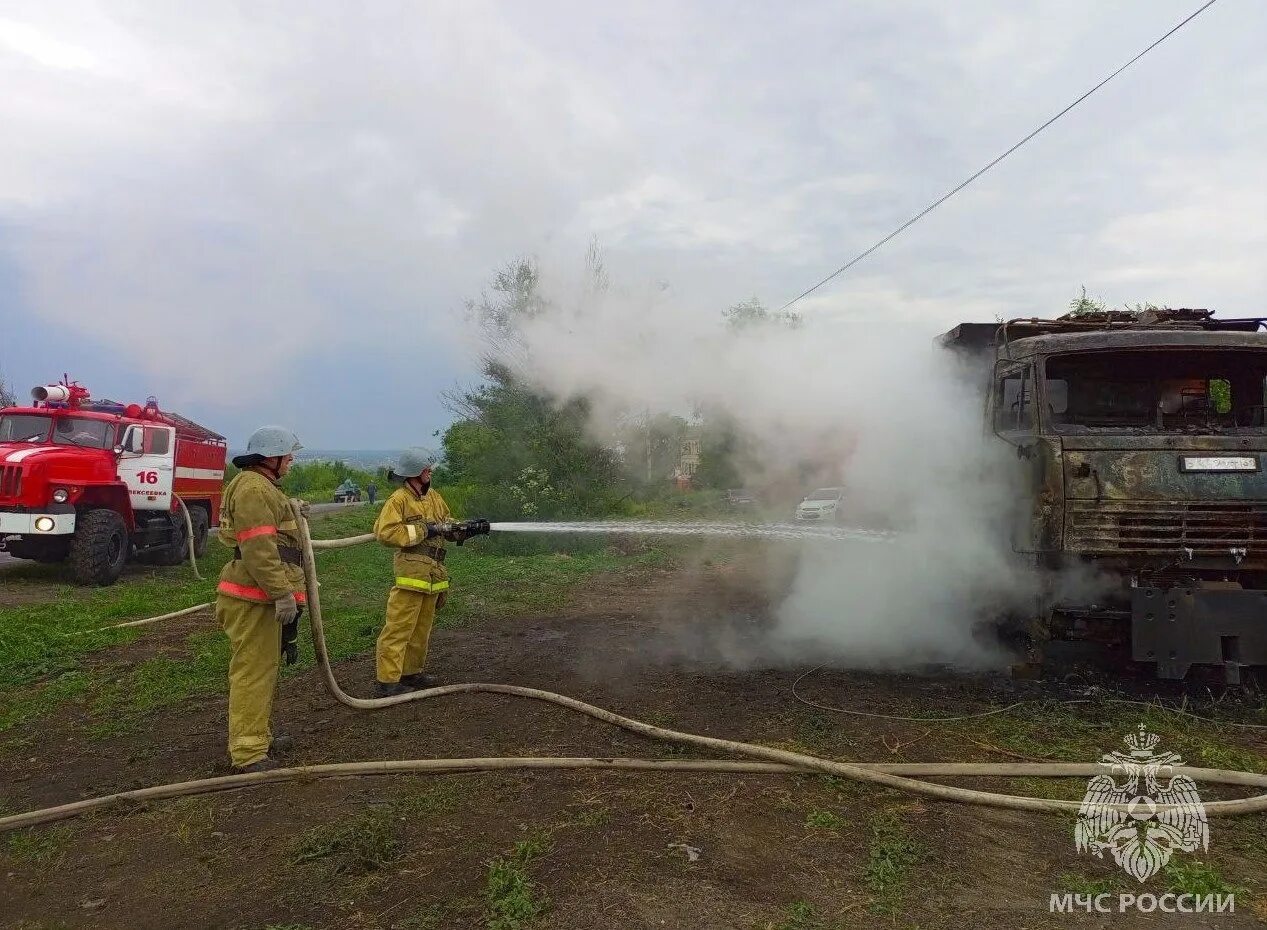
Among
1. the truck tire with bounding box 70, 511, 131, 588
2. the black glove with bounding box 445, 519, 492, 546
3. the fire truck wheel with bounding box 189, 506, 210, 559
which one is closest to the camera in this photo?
the black glove with bounding box 445, 519, 492, 546

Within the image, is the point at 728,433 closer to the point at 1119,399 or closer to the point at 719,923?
the point at 1119,399

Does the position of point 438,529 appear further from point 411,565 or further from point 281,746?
point 281,746

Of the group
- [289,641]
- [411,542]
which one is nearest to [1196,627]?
[411,542]

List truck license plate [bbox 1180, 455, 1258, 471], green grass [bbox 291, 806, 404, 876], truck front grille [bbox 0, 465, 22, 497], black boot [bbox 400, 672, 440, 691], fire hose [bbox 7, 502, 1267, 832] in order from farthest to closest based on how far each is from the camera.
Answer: truck front grille [bbox 0, 465, 22, 497], black boot [bbox 400, 672, 440, 691], truck license plate [bbox 1180, 455, 1258, 471], fire hose [bbox 7, 502, 1267, 832], green grass [bbox 291, 806, 404, 876]

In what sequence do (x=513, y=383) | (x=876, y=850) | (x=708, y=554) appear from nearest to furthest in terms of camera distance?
(x=876, y=850) → (x=513, y=383) → (x=708, y=554)

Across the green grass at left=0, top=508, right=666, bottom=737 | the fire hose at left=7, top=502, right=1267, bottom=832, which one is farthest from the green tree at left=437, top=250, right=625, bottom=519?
the fire hose at left=7, top=502, right=1267, bottom=832

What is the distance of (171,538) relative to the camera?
14070mm

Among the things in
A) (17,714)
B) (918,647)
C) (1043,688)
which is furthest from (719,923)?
(17,714)

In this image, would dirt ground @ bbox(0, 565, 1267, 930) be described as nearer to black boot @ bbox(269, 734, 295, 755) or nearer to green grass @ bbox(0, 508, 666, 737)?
black boot @ bbox(269, 734, 295, 755)

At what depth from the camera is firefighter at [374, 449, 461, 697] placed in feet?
20.1

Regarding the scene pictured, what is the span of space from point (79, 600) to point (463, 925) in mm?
9740

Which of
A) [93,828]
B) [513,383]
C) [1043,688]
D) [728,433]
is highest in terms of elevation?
[513,383]

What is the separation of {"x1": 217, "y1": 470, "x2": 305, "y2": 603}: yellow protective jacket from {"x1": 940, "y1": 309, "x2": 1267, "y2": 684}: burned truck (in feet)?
16.3

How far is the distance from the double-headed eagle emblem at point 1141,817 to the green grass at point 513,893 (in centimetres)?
239
